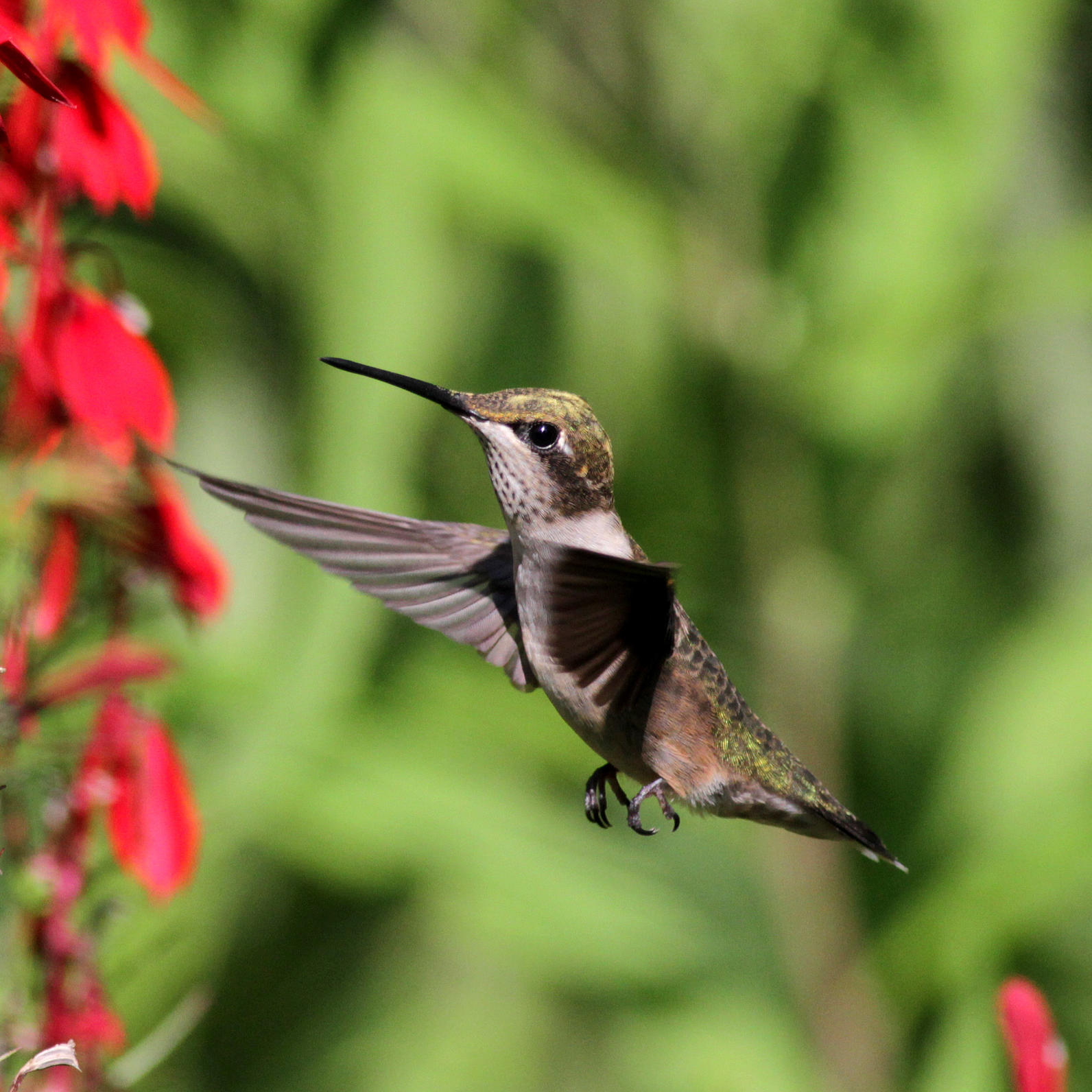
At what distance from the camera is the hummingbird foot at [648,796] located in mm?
630

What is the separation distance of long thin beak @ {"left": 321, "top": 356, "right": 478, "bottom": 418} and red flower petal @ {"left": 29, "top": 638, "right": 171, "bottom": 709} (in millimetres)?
146

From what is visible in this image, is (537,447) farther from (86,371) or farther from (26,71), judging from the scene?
(26,71)

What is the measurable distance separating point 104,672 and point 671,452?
0.68 m

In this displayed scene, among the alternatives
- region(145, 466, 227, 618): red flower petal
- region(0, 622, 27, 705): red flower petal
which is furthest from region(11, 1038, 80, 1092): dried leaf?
region(145, 466, 227, 618): red flower petal

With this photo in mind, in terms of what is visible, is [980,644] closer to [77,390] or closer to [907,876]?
[907,876]

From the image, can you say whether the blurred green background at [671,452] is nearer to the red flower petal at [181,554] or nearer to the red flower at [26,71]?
the red flower petal at [181,554]

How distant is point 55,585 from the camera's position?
560mm

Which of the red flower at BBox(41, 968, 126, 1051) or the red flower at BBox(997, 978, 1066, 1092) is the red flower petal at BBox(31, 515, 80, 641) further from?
the red flower at BBox(997, 978, 1066, 1092)

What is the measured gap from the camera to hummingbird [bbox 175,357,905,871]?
1.91ft

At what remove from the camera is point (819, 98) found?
3.51ft

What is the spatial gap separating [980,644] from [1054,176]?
0.60 m

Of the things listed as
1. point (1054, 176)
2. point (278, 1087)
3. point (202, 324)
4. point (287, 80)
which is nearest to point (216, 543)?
point (202, 324)

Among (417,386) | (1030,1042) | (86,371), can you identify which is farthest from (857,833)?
(86,371)

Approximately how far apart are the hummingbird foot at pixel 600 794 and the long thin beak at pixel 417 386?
0.21 m
